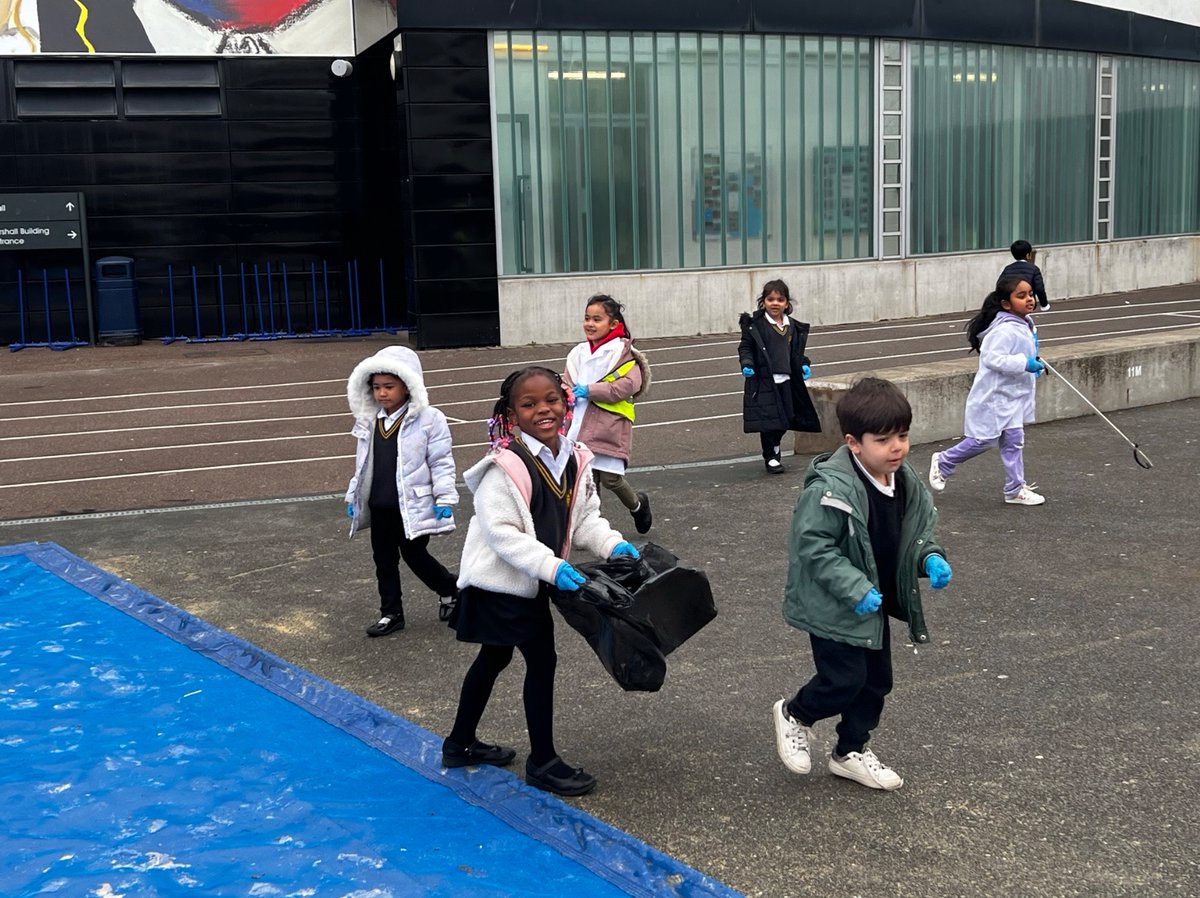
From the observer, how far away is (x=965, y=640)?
652 centimetres

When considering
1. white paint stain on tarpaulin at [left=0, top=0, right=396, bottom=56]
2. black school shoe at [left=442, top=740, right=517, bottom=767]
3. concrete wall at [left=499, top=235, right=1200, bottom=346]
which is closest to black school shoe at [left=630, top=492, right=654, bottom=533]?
black school shoe at [left=442, top=740, right=517, bottom=767]

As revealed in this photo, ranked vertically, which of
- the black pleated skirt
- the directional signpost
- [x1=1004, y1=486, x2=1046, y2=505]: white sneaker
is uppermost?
→ the directional signpost

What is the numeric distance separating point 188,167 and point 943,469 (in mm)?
16140

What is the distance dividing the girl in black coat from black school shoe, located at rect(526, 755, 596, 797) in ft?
19.0

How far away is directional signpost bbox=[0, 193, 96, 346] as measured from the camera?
70.8 feet

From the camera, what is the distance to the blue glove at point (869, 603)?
451 cm

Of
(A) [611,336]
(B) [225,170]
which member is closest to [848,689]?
(A) [611,336]

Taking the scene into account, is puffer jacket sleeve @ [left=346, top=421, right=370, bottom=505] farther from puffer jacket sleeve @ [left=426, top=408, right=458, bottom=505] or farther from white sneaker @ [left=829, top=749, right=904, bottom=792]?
white sneaker @ [left=829, top=749, right=904, bottom=792]

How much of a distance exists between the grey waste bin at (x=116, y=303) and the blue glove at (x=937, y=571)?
19.3 m

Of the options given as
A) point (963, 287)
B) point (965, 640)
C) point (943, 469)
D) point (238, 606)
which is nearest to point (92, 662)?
point (238, 606)

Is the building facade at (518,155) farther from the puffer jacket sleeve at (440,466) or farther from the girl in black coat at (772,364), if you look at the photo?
the puffer jacket sleeve at (440,466)

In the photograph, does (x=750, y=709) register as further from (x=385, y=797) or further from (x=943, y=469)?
(x=943, y=469)

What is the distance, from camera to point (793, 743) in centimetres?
498

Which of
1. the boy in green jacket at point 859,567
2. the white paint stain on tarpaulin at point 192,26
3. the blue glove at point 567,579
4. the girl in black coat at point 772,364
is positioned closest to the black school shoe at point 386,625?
the blue glove at point 567,579
